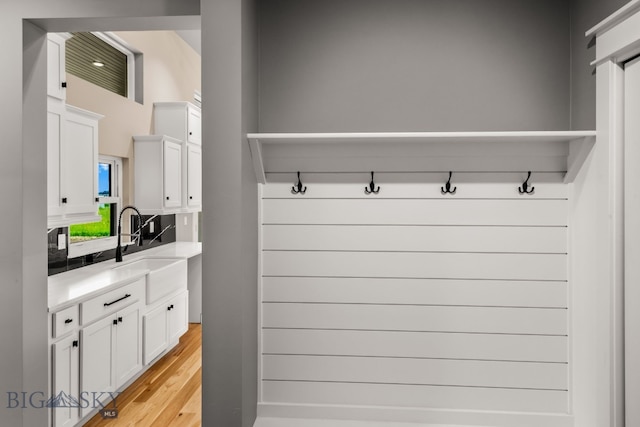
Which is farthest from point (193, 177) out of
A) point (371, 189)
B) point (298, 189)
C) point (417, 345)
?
point (417, 345)

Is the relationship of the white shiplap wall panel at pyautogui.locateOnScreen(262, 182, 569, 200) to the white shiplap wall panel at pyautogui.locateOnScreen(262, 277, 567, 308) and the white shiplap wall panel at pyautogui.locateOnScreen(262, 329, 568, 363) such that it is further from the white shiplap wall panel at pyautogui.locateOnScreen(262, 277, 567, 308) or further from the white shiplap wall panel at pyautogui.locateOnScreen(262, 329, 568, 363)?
the white shiplap wall panel at pyautogui.locateOnScreen(262, 329, 568, 363)

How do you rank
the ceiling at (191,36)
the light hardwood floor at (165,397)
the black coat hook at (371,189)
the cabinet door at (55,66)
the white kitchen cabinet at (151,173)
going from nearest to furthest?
1. the black coat hook at (371,189)
2. the cabinet door at (55,66)
3. the light hardwood floor at (165,397)
4. the white kitchen cabinet at (151,173)
5. the ceiling at (191,36)

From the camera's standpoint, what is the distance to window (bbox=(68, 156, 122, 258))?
3.45 m

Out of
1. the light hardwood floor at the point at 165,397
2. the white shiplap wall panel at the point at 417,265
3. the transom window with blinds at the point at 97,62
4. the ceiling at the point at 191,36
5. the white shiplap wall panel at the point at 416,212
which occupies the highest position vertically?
the ceiling at the point at 191,36

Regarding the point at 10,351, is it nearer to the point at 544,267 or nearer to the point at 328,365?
the point at 328,365

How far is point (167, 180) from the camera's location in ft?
14.5

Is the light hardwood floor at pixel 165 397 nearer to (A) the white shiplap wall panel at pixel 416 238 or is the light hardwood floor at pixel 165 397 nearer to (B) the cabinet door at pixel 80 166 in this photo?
(B) the cabinet door at pixel 80 166

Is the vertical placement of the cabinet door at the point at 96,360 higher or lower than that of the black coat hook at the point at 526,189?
lower

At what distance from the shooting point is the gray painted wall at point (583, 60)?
5.77ft

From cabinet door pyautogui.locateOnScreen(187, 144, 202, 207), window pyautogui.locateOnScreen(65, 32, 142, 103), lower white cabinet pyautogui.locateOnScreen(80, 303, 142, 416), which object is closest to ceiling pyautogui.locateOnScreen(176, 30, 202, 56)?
window pyautogui.locateOnScreen(65, 32, 142, 103)

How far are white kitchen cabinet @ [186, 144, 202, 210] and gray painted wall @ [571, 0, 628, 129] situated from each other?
386cm

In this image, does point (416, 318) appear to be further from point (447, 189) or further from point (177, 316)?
point (177, 316)

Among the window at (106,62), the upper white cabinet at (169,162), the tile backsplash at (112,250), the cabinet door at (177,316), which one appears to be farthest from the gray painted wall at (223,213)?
the upper white cabinet at (169,162)

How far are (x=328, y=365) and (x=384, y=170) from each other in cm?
89
